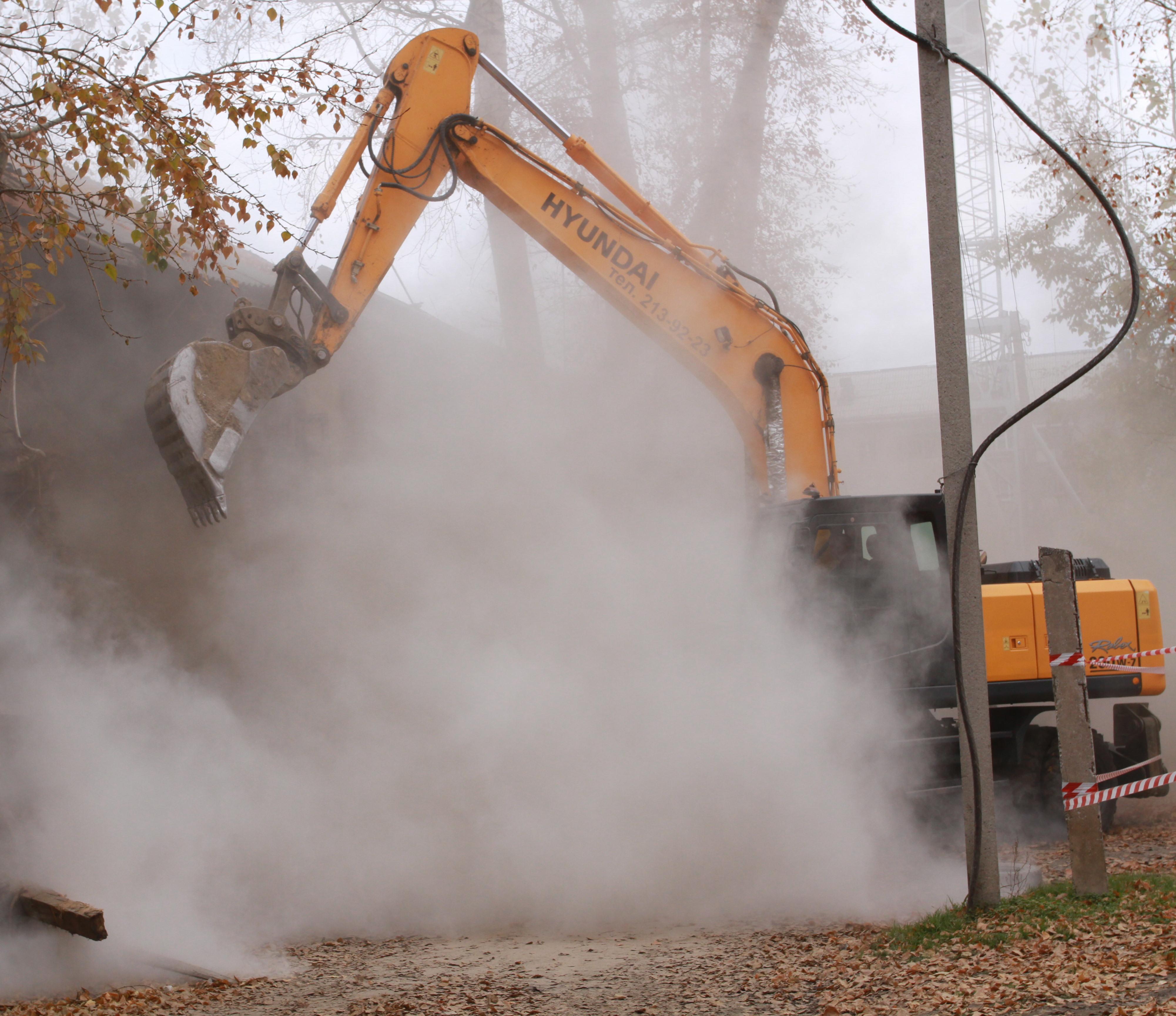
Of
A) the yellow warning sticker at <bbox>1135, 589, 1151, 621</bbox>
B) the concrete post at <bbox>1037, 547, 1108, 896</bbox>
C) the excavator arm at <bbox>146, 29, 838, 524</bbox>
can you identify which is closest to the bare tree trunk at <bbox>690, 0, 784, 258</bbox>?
the excavator arm at <bbox>146, 29, 838, 524</bbox>

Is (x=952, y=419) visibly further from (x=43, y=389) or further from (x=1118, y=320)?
(x=1118, y=320)

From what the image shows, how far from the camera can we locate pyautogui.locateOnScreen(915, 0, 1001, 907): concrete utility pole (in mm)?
5152

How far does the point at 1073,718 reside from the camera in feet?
17.3

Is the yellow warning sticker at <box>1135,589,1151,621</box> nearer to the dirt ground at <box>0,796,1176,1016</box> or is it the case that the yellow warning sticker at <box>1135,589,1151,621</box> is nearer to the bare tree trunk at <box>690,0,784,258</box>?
the dirt ground at <box>0,796,1176,1016</box>

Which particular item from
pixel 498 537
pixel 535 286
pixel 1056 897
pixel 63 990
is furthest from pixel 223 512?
pixel 535 286

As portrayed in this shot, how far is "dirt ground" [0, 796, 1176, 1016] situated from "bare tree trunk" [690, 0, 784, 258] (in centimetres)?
1149

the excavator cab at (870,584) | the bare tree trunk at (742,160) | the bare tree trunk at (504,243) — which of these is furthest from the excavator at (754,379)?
the bare tree trunk at (742,160)

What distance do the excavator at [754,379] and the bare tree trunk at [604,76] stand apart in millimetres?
7941

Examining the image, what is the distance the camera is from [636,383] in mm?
12336

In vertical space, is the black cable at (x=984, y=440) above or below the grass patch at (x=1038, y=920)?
above

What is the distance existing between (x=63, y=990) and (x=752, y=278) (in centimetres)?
584

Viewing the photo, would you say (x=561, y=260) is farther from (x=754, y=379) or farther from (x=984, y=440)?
(x=984, y=440)

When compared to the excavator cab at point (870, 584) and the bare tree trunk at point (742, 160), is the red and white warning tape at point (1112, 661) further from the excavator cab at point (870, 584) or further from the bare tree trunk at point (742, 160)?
the bare tree trunk at point (742, 160)

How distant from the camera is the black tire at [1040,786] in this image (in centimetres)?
777
